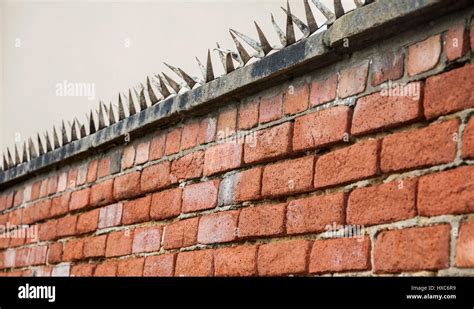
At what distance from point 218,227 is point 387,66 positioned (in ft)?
2.47

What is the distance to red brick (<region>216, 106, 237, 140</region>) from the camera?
2277 millimetres

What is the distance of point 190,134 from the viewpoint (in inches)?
98.3

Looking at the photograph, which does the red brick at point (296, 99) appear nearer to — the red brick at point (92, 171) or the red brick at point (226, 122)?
the red brick at point (226, 122)

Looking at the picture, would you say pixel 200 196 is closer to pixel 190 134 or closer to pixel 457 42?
pixel 190 134

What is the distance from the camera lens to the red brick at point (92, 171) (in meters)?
3.12

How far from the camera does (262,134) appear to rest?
6.99 feet

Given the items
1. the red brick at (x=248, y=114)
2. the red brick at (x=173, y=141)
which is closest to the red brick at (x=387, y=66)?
the red brick at (x=248, y=114)

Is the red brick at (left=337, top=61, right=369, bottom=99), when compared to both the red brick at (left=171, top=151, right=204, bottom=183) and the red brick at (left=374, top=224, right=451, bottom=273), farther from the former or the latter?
the red brick at (left=171, top=151, right=204, bottom=183)

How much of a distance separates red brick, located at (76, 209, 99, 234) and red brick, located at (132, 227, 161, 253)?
0.37m

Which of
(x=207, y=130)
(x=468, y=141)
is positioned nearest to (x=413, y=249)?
(x=468, y=141)

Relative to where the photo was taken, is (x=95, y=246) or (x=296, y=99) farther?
(x=95, y=246)

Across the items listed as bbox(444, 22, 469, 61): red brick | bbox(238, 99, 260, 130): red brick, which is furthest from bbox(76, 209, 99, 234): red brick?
bbox(444, 22, 469, 61): red brick
